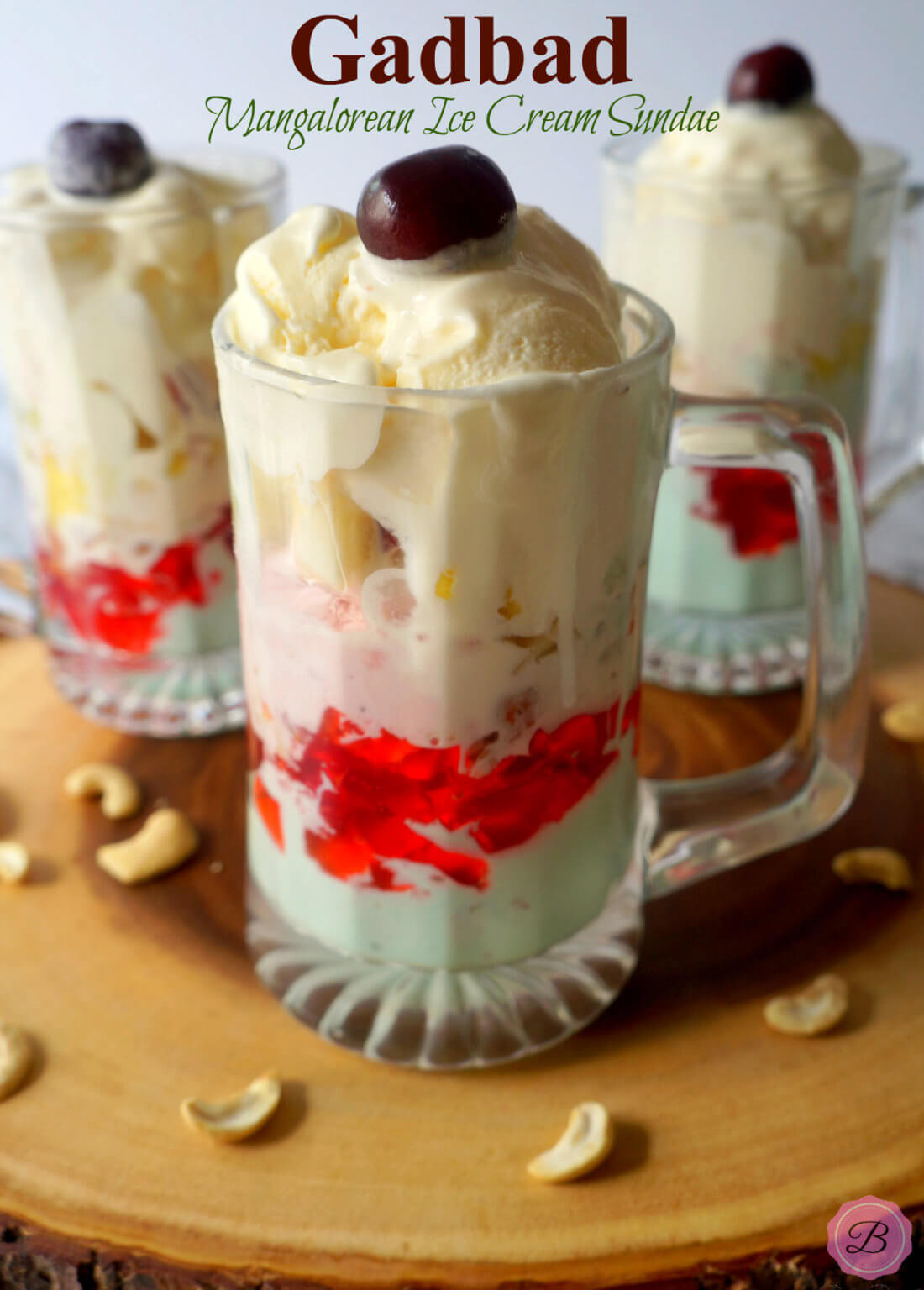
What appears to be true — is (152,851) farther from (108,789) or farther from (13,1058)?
(13,1058)

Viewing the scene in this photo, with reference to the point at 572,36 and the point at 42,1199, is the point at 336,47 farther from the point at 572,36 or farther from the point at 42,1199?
the point at 42,1199

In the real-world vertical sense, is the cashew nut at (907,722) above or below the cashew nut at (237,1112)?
below

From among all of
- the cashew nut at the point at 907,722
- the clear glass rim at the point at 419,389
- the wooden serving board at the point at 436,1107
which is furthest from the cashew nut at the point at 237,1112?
the cashew nut at the point at 907,722

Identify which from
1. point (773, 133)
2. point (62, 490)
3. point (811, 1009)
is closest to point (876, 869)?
point (811, 1009)

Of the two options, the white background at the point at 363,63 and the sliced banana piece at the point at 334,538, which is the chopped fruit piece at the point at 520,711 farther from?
the white background at the point at 363,63
